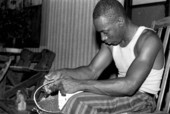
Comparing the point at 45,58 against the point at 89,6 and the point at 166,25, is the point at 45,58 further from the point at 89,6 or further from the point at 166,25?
the point at 166,25

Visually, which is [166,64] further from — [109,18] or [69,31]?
[69,31]

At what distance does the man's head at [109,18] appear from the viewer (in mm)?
1781

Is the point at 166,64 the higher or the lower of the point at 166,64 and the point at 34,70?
the higher

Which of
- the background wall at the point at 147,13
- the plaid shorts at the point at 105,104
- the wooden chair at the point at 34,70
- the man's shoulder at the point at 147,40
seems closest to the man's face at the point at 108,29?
the man's shoulder at the point at 147,40

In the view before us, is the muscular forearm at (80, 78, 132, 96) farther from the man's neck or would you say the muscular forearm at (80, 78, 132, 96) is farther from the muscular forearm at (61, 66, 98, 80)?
the muscular forearm at (61, 66, 98, 80)

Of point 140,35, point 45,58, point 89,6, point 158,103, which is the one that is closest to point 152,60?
point 140,35

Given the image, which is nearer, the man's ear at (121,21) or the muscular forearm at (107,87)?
the muscular forearm at (107,87)

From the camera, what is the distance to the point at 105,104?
4.96 feet

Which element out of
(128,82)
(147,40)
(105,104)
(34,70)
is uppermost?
(147,40)

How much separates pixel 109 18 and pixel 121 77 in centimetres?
40

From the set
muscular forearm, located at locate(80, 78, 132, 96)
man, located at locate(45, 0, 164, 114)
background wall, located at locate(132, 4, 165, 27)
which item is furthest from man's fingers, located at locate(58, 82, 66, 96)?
background wall, located at locate(132, 4, 165, 27)

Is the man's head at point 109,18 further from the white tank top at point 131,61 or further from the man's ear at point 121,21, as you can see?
the white tank top at point 131,61

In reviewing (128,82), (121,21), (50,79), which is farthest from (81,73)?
(128,82)

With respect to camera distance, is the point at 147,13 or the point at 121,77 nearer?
the point at 121,77
